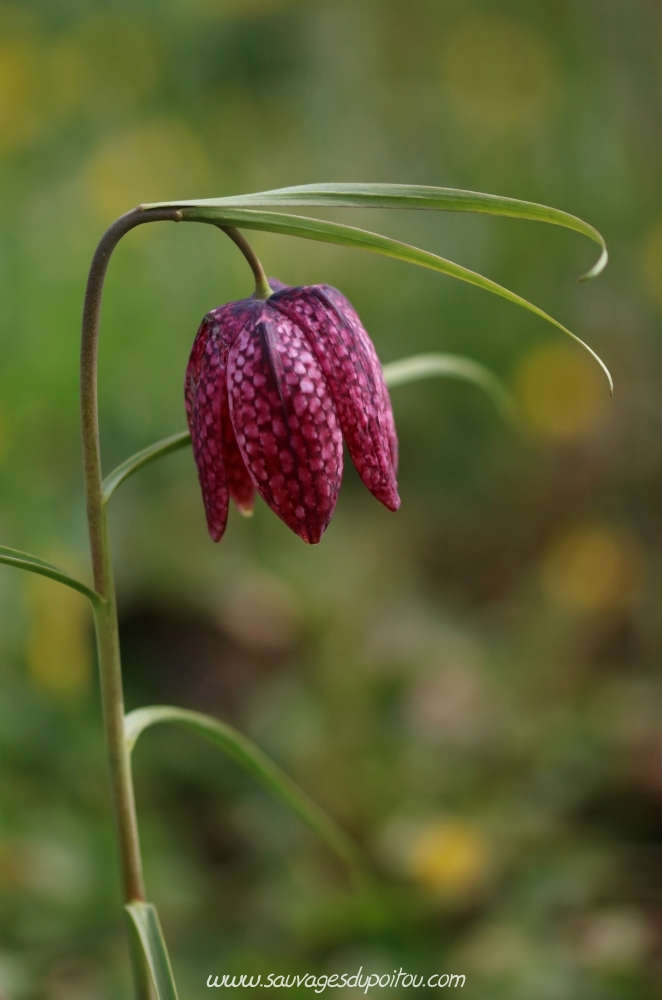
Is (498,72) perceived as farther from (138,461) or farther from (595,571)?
(138,461)

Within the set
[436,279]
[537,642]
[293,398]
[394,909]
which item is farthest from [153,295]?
[293,398]

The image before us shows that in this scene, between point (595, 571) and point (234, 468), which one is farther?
point (595, 571)

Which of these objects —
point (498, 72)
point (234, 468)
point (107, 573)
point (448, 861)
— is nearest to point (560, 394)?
point (448, 861)

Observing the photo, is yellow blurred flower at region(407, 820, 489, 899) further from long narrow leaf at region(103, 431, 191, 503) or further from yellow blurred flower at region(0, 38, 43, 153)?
yellow blurred flower at region(0, 38, 43, 153)

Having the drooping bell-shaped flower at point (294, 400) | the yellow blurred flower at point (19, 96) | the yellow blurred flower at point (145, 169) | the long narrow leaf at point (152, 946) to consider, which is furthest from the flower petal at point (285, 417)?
the yellow blurred flower at point (19, 96)

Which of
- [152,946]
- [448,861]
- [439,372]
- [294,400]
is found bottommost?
[152,946]

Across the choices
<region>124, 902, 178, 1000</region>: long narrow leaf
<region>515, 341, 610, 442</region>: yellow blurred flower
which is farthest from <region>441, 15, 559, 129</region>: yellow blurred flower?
<region>124, 902, 178, 1000</region>: long narrow leaf
